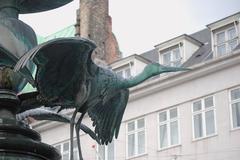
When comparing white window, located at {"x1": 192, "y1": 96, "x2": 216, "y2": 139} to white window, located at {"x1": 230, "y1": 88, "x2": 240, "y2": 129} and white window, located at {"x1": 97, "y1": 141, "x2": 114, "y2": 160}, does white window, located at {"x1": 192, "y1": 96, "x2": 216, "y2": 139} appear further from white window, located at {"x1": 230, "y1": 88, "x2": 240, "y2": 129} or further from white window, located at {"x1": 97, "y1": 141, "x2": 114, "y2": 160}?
white window, located at {"x1": 97, "y1": 141, "x2": 114, "y2": 160}

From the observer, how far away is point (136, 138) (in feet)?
97.8

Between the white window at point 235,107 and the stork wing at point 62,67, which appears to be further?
the white window at point 235,107

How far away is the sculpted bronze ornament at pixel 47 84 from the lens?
500 centimetres

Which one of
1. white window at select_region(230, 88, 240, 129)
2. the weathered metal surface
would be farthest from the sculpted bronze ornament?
white window at select_region(230, 88, 240, 129)

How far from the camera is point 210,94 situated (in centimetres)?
2786

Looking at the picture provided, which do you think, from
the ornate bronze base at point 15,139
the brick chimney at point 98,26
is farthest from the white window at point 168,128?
the ornate bronze base at point 15,139

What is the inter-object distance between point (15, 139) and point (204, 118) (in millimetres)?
23191

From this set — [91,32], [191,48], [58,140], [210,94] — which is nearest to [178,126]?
[210,94]

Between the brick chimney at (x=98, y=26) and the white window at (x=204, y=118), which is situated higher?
the brick chimney at (x=98, y=26)

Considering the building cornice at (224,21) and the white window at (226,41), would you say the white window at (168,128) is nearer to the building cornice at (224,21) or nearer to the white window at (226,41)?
the white window at (226,41)

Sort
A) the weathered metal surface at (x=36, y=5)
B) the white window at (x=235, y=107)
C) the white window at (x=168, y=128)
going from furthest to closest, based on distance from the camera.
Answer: the white window at (x=168, y=128)
the white window at (x=235, y=107)
the weathered metal surface at (x=36, y=5)

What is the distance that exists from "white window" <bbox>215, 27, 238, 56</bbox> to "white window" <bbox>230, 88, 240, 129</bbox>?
2.47 meters

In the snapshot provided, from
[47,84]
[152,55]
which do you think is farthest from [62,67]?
[152,55]

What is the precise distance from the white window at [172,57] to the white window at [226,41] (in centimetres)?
196
